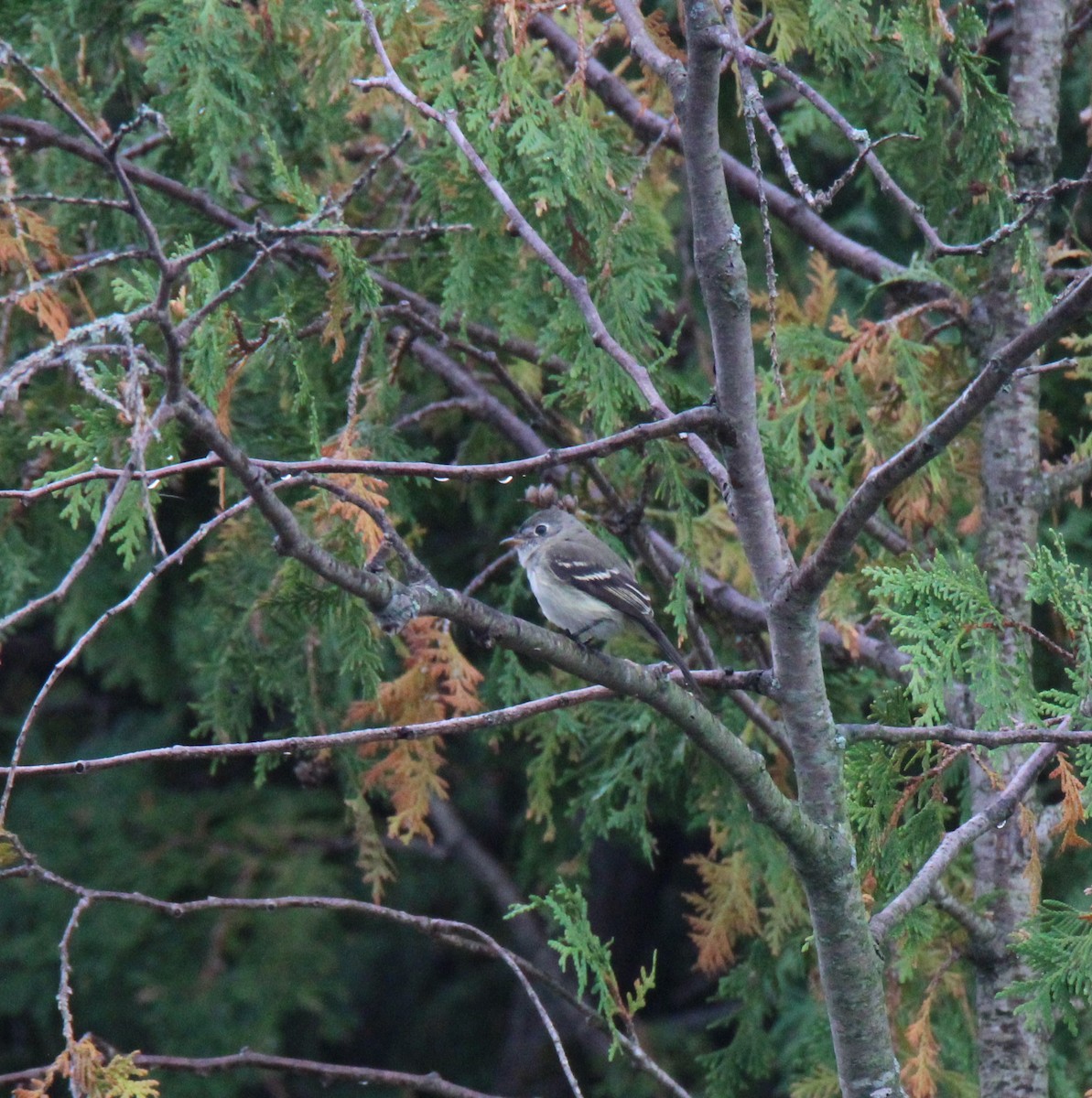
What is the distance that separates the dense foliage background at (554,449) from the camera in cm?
315

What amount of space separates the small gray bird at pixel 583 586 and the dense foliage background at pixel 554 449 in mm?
115

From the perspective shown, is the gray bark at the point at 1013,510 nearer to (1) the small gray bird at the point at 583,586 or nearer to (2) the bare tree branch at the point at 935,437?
(1) the small gray bird at the point at 583,586

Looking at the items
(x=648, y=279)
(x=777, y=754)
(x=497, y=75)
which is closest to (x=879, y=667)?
(x=777, y=754)

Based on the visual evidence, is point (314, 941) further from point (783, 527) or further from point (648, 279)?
point (648, 279)

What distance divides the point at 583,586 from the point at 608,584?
8 cm

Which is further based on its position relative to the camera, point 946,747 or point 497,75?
point 497,75

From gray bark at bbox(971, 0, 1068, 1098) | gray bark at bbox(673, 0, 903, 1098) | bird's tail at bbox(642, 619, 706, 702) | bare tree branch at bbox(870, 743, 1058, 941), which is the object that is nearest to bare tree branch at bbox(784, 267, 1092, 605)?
gray bark at bbox(673, 0, 903, 1098)

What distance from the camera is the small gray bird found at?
449cm

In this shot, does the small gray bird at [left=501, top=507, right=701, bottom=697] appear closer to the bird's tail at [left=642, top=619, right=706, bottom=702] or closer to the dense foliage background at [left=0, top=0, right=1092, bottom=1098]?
the bird's tail at [left=642, top=619, right=706, bottom=702]

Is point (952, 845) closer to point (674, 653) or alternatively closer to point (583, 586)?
point (674, 653)

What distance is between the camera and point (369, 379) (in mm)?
4961

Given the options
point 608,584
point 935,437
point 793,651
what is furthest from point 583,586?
point 935,437

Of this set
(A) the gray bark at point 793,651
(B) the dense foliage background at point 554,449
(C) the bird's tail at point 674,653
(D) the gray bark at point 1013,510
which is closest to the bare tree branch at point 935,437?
(B) the dense foliage background at point 554,449

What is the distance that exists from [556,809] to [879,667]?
2.08m
